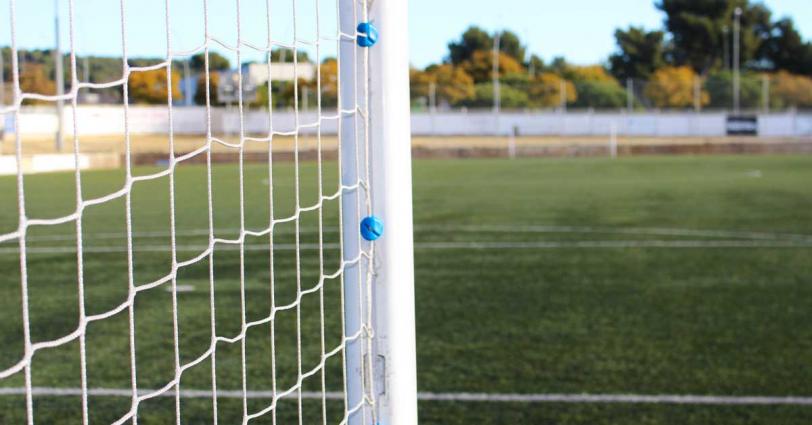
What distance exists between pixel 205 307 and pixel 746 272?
148 inches

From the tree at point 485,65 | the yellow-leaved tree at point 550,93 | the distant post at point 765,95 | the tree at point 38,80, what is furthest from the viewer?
the tree at point 485,65

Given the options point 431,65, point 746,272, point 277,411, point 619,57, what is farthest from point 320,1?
point 619,57

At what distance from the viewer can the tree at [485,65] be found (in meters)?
60.6

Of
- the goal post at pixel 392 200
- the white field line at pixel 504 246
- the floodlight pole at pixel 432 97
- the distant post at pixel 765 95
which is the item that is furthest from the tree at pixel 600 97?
the goal post at pixel 392 200

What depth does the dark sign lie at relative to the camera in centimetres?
4400

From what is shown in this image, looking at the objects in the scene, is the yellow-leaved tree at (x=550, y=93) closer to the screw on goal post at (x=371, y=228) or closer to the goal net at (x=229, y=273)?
the goal net at (x=229, y=273)

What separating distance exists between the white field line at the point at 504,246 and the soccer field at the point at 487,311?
0.10 ft

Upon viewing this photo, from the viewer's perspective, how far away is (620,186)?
646 inches

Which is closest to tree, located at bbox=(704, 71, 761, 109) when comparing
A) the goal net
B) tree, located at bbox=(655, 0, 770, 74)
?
tree, located at bbox=(655, 0, 770, 74)

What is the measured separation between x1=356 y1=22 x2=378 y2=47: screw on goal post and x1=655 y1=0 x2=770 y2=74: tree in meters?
67.5

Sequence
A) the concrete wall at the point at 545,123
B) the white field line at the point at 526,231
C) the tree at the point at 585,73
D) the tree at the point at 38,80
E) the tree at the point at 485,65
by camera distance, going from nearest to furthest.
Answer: the white field line at the point at 526,231, the tree at the point at 38,80, the concrete wall at the point at 545,123, the tree at the point at 585,73, the tree at the point at 485,65

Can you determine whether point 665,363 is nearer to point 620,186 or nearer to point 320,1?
point 320,1

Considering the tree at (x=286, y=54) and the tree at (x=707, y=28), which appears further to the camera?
the tree at (x=707, y=28)

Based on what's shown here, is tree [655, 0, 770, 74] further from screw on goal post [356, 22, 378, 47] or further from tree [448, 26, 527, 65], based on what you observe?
screw on goal post [356, 22, 378, 47]
